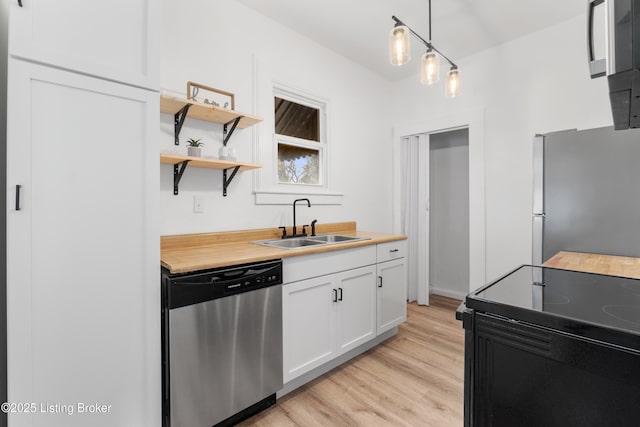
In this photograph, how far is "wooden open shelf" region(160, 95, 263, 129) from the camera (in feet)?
5.86

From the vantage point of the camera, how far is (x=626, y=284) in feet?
3.07

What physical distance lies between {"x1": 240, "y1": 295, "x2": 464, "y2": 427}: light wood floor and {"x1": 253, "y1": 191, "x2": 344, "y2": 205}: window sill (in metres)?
1.37

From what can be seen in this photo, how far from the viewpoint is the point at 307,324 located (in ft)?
6.29

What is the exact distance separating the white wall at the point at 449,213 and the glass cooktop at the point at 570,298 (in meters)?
2.90

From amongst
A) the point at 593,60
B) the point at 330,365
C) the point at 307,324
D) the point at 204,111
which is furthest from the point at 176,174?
the point at 593,60

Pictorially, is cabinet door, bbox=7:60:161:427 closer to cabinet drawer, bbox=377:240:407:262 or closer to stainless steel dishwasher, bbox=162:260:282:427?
stainless steel dishwasher, bbox=162:260:282:427

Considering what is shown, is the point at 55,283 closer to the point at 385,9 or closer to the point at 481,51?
the point at 385,9

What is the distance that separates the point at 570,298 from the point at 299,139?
236cm

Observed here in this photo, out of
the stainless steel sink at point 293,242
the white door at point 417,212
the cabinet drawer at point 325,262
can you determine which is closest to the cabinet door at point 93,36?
the cabinet drawer at point 325,262

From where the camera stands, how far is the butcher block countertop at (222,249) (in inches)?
58.0

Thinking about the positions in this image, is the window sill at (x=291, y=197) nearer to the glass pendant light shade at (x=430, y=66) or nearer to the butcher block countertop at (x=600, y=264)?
the glass pendant light shade at (x=430, y=66)

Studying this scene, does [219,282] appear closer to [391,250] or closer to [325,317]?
[325,317]

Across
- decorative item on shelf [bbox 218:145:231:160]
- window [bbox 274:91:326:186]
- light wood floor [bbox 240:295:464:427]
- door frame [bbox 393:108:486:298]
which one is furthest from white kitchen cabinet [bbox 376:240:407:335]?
decorative item on shelf [bbox 218:145:231:160]

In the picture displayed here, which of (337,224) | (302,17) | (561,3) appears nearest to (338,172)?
(337,224)
